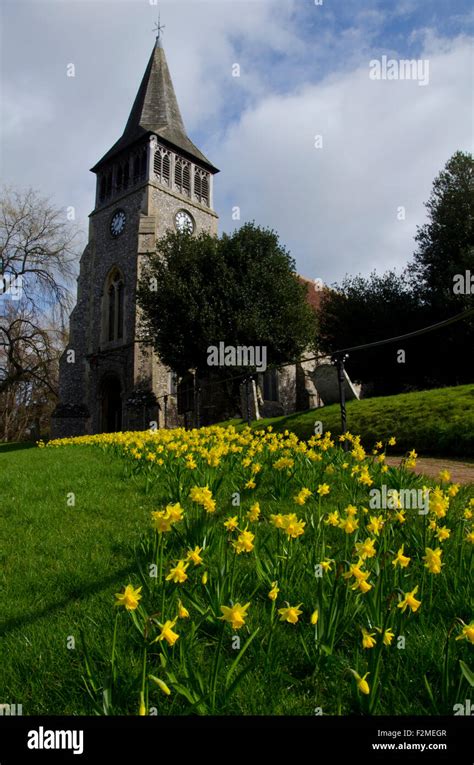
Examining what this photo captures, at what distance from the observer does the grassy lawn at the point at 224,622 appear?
6.13 ft

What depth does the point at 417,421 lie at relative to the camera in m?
8.42

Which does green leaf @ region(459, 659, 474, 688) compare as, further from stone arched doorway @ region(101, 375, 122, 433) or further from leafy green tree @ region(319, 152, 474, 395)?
stone arched doorway @ region(101, 375, 122, 433)

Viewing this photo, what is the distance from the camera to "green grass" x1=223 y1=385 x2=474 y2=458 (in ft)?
23.9

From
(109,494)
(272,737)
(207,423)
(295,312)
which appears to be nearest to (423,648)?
(272,737)

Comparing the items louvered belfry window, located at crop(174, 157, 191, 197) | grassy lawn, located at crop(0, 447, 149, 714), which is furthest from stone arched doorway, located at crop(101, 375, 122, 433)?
grassy lawn, located at crop(0, 447, 149, 714)

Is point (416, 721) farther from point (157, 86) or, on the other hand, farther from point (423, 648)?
point (157, 86)

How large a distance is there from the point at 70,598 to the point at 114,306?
29451mm

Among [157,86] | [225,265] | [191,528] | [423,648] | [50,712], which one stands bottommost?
[50,712]

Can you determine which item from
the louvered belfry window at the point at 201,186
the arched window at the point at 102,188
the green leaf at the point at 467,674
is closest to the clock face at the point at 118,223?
the arched window at the point at 102,188

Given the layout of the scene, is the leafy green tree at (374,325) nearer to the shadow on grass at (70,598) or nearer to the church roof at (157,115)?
the church roof at (157,115)

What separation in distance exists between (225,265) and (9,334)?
57.0 ft

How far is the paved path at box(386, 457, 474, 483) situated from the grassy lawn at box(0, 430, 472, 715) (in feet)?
4.44

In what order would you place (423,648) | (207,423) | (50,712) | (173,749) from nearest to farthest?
(173,749) < (50,712) < (423,648) < (207,423)

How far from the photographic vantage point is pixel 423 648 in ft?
6.95
